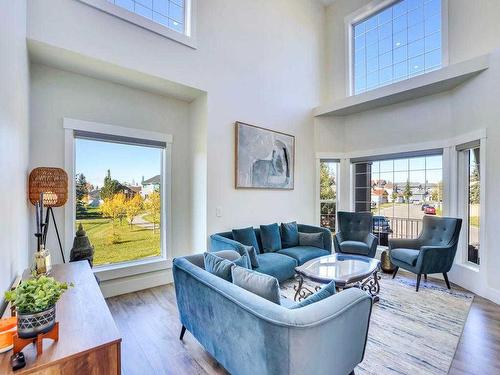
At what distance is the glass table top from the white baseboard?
2177mm

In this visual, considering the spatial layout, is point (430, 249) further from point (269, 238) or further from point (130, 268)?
point (130, 268)

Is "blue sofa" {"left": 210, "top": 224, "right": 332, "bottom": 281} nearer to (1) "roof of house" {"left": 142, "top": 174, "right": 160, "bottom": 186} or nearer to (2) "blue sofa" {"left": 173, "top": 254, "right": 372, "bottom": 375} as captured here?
(1) "roof of house" {"left": 142, "top": 174, "right": 160, "bottom": 186}

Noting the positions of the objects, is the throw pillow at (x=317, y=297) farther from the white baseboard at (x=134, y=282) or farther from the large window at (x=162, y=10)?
the large window at (x=162, y=10)

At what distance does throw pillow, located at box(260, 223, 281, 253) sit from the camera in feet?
13.9

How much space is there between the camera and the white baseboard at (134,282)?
3594 mm

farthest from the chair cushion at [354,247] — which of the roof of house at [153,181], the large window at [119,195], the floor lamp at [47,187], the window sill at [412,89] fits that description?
the floor lamp at [47,187]

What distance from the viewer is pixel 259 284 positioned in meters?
1.81

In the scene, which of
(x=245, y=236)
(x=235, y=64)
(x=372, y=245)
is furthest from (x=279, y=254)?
(x=235, y=64)

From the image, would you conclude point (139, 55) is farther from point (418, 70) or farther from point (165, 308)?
point (418, 70)

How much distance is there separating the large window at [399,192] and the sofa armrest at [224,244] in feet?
11.0

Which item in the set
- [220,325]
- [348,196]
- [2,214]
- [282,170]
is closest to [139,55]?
[2,214]

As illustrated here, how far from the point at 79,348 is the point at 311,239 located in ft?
12.8

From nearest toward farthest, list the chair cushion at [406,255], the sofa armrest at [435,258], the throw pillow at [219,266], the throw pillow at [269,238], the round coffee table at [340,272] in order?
the throw pillow at [219,266], the round coffee table at [340,272], the sofa armrest at [435,258], the chair cushion at [406,255], the throw pillow at [269,238]

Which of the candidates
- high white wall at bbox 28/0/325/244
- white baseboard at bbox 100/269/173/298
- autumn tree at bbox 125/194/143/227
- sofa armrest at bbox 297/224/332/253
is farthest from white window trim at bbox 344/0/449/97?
white baseboard at bbox 100/269/173/298
